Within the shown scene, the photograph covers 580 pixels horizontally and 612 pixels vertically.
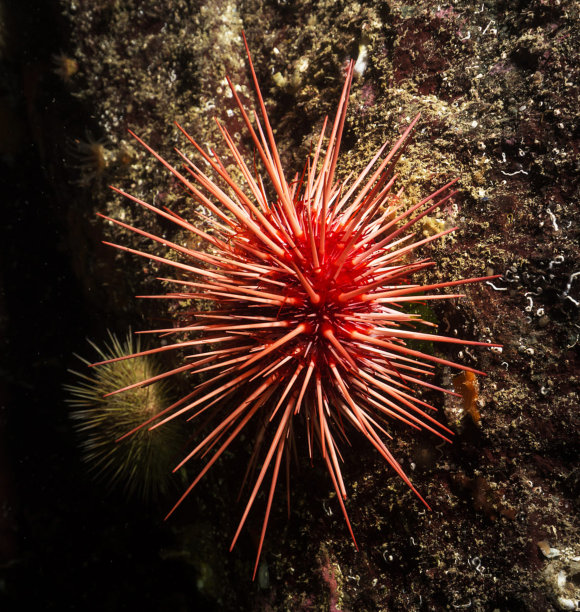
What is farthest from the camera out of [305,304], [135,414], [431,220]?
[135,414]

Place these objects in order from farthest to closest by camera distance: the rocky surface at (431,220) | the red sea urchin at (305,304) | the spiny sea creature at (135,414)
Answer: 1. the spiny sea creature at (135,414)
2. the rocky surface at (431,220)
3. the red sea urchin at (305,304)

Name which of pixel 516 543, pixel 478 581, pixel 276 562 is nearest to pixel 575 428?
pixel 516 543

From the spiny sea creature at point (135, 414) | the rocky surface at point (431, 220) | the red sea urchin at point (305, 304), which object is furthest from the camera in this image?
the spiny sea creature at point (135, 414)

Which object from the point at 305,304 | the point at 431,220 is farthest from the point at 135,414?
the point at 431,220

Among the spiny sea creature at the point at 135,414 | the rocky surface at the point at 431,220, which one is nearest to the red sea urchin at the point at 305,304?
the rocky surface at the point at 431,220

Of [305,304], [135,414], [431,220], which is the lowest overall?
[135,414]

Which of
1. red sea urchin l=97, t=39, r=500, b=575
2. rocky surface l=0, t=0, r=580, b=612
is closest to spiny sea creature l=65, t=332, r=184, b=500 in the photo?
rocky surface l=0, t=0, r=580, b=612

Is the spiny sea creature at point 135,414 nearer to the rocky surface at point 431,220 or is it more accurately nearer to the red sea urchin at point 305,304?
the rocky surface at point 431,220

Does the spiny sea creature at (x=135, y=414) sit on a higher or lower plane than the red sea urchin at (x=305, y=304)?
lower

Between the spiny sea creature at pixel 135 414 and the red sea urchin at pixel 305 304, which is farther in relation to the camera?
the spiny sea creature at pixel 135 414

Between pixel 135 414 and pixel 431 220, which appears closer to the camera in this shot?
pixel 431 220

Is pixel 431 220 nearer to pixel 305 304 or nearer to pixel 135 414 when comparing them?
pixel 305 304

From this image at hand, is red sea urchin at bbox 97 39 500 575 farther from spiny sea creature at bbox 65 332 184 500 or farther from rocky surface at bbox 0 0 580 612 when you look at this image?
spiny sea creature at bbox 65 332 184 500

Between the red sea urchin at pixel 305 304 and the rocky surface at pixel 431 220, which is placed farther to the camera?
the rocky surface at pixel 431 220
